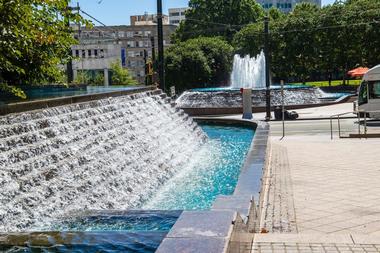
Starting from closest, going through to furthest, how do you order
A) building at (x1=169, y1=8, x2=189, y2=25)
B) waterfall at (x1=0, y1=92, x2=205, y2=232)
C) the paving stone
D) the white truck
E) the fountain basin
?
the paving stone → waterfall at (x1=0, y1=92, x2=205, y2=232) → the white truck → the fountain basin → building at (x1=169, y1=8, x2=189, y2=25)

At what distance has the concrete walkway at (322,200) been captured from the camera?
6.50 meters

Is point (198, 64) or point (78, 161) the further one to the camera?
point (198, 64)

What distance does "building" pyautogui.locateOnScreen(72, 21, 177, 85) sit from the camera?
85.0 m

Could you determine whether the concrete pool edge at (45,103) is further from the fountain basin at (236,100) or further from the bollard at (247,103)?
the fountain basin at (236,100)

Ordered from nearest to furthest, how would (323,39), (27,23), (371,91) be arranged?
(27,23) < (371,91) < (323,39)

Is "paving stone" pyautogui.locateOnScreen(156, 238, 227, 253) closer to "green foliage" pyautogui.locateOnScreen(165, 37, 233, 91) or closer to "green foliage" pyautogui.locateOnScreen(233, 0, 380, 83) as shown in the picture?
"green foliage" pyautogui.locateOnScreen(165, 37, 233, 91)

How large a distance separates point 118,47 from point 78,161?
81460mm

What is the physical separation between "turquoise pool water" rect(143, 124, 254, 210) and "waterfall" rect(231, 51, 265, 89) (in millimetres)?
31219

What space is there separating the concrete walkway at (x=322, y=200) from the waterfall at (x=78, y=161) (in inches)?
113

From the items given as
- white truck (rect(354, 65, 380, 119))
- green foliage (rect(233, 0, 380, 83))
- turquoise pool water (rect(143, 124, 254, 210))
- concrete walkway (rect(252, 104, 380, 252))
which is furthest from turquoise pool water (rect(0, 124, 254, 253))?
green foliage (rect(233, 0, 380, 83))

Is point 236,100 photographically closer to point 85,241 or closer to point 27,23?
point 27,23

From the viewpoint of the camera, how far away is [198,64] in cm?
5434

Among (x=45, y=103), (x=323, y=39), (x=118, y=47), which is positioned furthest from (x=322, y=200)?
(x=118, y=47)

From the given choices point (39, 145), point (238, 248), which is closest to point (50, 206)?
point (39, 145)
